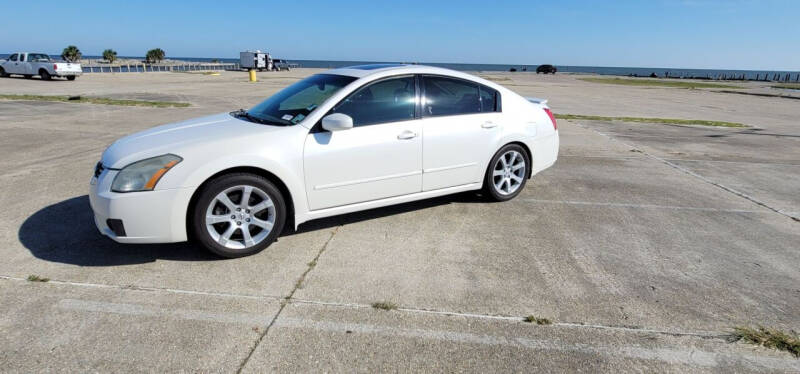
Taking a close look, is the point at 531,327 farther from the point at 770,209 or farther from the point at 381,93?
the point at 770,209

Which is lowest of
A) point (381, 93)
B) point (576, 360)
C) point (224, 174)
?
point (576, 360)

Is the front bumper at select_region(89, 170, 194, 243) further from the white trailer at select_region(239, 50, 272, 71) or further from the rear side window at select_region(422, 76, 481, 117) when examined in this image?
the white trailer at select_region(239, 50, 272, 71)

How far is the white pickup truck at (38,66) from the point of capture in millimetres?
26094

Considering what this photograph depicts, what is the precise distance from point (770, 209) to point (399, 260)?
471 centimetres

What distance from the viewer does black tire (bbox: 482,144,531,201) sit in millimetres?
5199

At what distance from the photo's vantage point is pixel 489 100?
516 cm

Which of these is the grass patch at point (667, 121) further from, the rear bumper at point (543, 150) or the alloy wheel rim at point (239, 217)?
the alloy wheel rim at point (239, 217)

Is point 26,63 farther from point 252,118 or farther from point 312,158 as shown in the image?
point 312,158

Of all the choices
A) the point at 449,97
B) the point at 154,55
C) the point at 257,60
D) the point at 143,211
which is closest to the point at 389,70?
the point at 449,97

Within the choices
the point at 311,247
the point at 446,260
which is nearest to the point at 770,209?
the point at 446,260

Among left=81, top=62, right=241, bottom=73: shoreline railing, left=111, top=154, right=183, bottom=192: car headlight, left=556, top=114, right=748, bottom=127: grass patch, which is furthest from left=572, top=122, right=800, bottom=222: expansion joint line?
left=81, top=62, right=241, bottom=73: shoreline railing

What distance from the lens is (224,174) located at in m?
3.66

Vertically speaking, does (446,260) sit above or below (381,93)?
below

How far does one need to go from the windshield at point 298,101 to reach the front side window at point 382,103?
0.21 m
